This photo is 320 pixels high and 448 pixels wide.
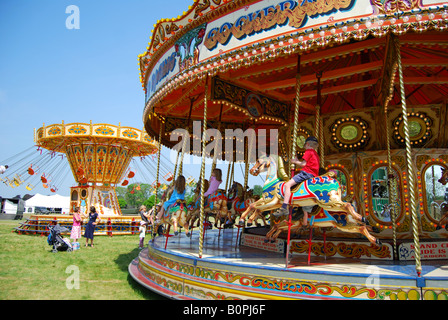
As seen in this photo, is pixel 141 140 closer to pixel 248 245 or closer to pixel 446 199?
pixel 248 245

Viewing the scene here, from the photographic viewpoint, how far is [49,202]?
38938 mm

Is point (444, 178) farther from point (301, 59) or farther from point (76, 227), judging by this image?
point (76, 227)

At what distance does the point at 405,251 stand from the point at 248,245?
3353 mm

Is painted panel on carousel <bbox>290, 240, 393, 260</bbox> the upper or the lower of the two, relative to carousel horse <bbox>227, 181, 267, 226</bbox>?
lower

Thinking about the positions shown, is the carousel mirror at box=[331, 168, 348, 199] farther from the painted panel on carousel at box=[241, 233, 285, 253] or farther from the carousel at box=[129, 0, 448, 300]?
the painted panel on carousel at box=[241, 233, 285, 253]

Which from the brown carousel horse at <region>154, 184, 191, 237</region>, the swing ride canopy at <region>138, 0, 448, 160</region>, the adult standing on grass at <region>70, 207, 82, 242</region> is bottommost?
the adult standing on grass at <region>70, 207, 82, 242</region>

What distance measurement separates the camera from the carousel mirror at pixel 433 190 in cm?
662

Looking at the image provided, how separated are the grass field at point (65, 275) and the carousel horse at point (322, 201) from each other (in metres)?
2.83

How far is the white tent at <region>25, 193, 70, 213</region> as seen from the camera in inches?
1506

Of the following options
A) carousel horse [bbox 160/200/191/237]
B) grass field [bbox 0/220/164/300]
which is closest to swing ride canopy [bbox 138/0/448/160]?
carousel horse [bbox 160/200/191/237]

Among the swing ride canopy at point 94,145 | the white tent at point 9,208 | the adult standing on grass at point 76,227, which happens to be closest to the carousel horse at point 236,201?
the adult standing on grass at point 76,227

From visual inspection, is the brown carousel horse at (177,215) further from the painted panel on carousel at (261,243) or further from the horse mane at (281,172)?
the horse mane at (281,172)

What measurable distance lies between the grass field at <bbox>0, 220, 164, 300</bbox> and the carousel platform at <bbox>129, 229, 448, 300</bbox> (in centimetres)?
80
